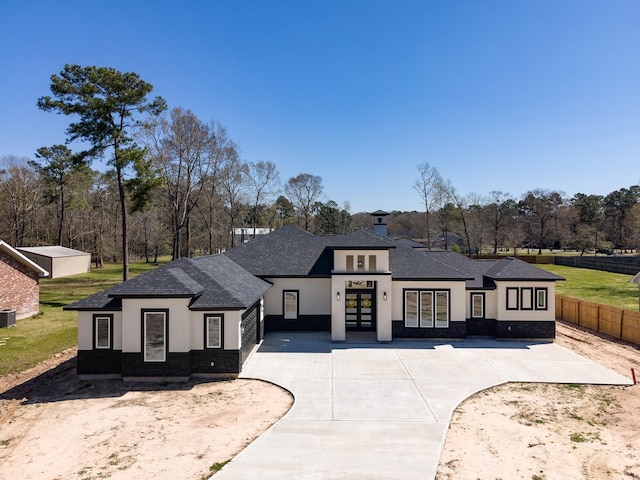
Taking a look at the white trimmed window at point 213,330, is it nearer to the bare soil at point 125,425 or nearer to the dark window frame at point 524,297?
the bare soil at point 125,425

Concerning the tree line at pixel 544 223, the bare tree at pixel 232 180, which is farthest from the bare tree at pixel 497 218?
the bare tree at pixel 232 180

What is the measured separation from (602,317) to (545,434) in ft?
43.5

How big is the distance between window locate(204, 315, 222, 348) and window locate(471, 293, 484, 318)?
37.6ft

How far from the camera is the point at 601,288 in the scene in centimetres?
3334

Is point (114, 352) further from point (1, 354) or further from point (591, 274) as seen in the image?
point (591, 274)

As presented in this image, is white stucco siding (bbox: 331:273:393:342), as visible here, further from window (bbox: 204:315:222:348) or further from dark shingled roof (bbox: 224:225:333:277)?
window (bbox: 204:315:222:348)

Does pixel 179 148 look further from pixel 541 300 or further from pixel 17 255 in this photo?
pixel 541 300

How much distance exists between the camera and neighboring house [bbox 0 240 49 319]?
67.7 feet

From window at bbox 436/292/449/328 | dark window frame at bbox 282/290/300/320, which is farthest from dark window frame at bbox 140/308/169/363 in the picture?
window at bbox 436/292/449/328

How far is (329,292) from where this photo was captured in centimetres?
1858

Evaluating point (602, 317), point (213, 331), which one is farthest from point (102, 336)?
point (602, 317)

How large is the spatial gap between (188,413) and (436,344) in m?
10.6

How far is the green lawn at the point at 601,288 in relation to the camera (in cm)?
2768

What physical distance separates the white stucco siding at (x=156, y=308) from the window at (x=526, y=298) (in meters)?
14.2
